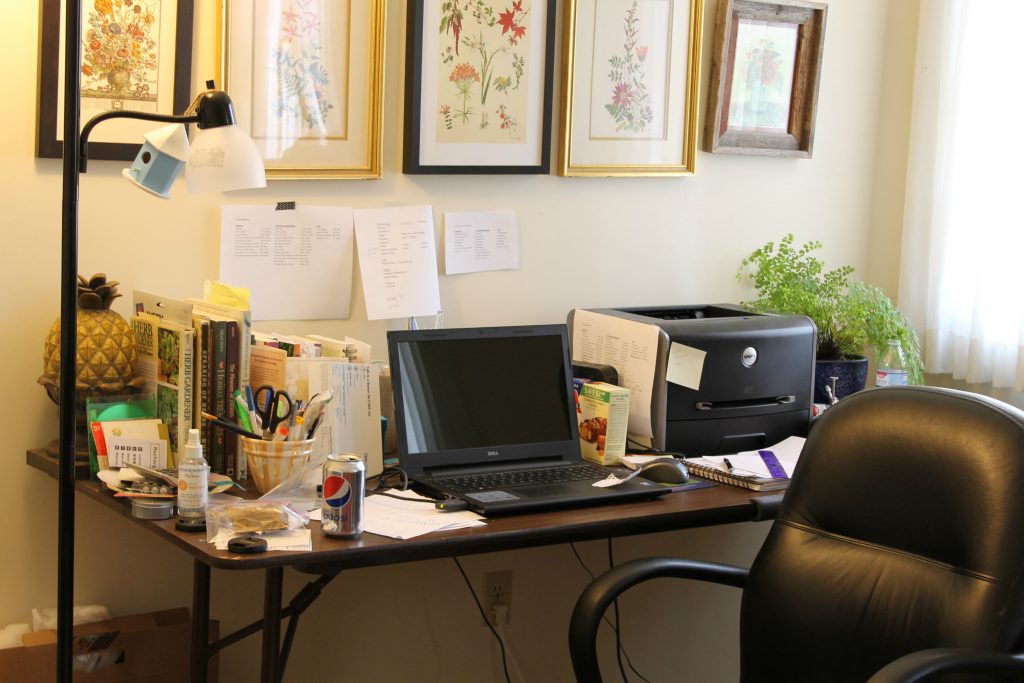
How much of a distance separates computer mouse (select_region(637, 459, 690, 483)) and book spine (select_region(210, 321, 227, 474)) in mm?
761

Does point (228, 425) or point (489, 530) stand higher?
point (228, 425)

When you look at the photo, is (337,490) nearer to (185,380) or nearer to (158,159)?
(185,380)

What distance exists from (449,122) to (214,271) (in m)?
0.58

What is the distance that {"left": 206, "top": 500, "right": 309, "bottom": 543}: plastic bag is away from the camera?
66.6 inches

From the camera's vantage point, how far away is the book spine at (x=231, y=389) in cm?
196

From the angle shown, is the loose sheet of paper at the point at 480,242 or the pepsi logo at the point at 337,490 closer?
the pepsi logo at the point at 337,490

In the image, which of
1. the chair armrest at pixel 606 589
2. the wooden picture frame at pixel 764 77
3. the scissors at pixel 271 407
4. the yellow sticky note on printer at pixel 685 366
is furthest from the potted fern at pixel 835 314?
the scissors at pixel 271 407

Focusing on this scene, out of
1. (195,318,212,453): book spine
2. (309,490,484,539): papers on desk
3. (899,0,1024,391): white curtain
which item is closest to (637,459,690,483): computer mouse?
(309,490,484,539): papers on desk

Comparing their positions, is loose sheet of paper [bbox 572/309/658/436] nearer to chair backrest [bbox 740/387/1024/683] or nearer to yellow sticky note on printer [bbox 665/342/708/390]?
yellow sticky note on printer [bbox 665/342/708/390]

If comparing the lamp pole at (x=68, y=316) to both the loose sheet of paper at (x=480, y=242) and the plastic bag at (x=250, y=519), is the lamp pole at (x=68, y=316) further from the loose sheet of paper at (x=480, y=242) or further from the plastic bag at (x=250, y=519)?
the loose sheet of paper at (x=480, y=242)

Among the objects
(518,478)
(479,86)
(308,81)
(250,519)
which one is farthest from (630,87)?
(250,519)

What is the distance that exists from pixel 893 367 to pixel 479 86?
118 cm

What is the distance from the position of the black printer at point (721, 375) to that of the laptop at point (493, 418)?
7.3 inches

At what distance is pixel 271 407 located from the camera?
192 centimetres
